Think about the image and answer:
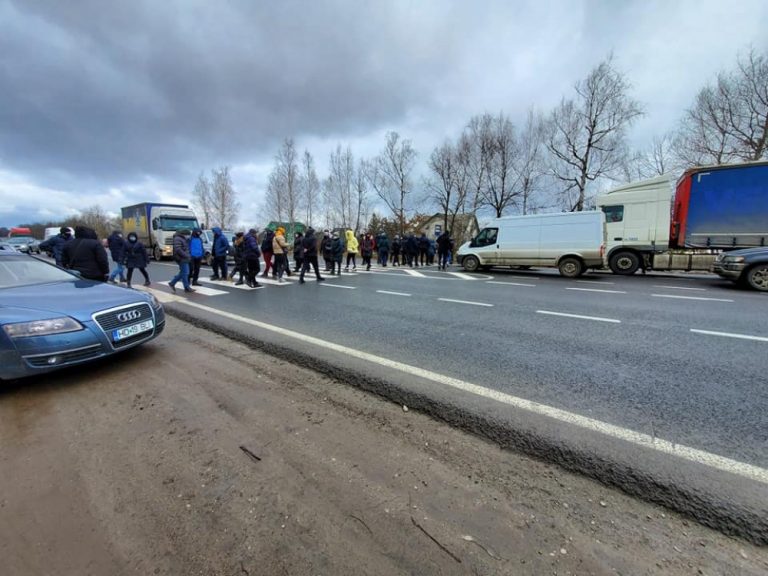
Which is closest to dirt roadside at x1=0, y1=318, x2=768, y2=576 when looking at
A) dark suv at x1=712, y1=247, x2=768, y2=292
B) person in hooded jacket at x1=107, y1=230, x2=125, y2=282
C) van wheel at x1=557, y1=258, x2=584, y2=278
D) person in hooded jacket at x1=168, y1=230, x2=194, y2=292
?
person in hooded jacket at x1=168, y1=230, x2=194, y2=292

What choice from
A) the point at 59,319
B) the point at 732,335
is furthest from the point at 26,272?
the point at 732,335

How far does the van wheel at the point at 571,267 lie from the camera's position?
12859 mm

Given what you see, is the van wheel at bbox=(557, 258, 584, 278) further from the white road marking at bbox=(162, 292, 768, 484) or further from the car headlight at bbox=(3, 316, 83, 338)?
the car headlight at bbox=(3, 316, 83, 338)

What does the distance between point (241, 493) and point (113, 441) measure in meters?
1.33

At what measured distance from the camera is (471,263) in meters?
15.7

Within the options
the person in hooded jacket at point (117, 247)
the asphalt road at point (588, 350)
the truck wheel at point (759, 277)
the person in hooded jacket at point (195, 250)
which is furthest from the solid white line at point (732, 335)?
the person in hooded jacket at point (117, 247)

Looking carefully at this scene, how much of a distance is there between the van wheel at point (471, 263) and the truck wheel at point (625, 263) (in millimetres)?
5474

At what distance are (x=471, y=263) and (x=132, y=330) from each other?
13778 millimetres

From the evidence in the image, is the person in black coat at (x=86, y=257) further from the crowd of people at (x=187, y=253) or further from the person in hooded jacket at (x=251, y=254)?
the person in hooded jacket at (x=251, y=254)

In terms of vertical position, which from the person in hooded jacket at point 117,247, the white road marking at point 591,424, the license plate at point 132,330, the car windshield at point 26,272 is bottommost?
the white road marking at point 591,424

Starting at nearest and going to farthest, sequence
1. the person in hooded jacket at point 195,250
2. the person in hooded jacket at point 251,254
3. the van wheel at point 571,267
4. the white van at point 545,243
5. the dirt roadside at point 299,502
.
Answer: the dirt roadside at point 299,502 < the person in hooded jacket at point 195,250 < the person in hooded jacket at point 251,254 < the white van at point 545,243 < the van wheel at point 571,267

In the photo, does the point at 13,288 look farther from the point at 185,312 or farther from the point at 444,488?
the point at 444,488

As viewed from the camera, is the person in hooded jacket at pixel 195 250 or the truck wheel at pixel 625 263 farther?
the truck wheel at pixel 625 263

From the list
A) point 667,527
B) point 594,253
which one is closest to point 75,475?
point 667,527
